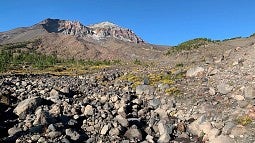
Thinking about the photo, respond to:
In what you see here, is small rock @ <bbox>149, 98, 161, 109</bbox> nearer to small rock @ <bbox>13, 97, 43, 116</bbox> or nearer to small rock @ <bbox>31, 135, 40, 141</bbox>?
small rock @ <bbox>13, 97, 43, 116</bbox>

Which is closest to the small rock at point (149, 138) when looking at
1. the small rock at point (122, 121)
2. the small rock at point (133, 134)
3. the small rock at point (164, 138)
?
the small rock at point (133, 134)

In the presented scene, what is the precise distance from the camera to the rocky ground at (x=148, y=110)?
27844mm

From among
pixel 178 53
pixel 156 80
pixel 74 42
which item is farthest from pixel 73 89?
pixel 74 42

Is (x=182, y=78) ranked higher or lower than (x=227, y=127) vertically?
higher

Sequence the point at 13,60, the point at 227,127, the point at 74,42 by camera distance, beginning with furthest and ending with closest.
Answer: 1. the point at 74,42
2. the point at 13,60
3. the point at 227,127

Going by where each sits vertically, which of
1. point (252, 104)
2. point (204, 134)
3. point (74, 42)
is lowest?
point (204, 134)

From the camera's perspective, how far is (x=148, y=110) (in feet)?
117

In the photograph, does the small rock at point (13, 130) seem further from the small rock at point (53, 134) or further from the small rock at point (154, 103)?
the small rock at point (154, 103)

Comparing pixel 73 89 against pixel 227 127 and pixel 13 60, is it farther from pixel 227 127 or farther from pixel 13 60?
pixel 13 60

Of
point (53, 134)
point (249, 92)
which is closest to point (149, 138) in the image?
point (53, 134)

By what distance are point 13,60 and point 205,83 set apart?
8841 centimetres

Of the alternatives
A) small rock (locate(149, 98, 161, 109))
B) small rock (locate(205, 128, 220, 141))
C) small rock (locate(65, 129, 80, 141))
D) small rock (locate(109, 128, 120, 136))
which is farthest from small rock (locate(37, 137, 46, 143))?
small rock (locate(149, 98, 161, 109))

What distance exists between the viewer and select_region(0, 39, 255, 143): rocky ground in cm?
2784

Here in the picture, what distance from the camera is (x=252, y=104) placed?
97.3ft
